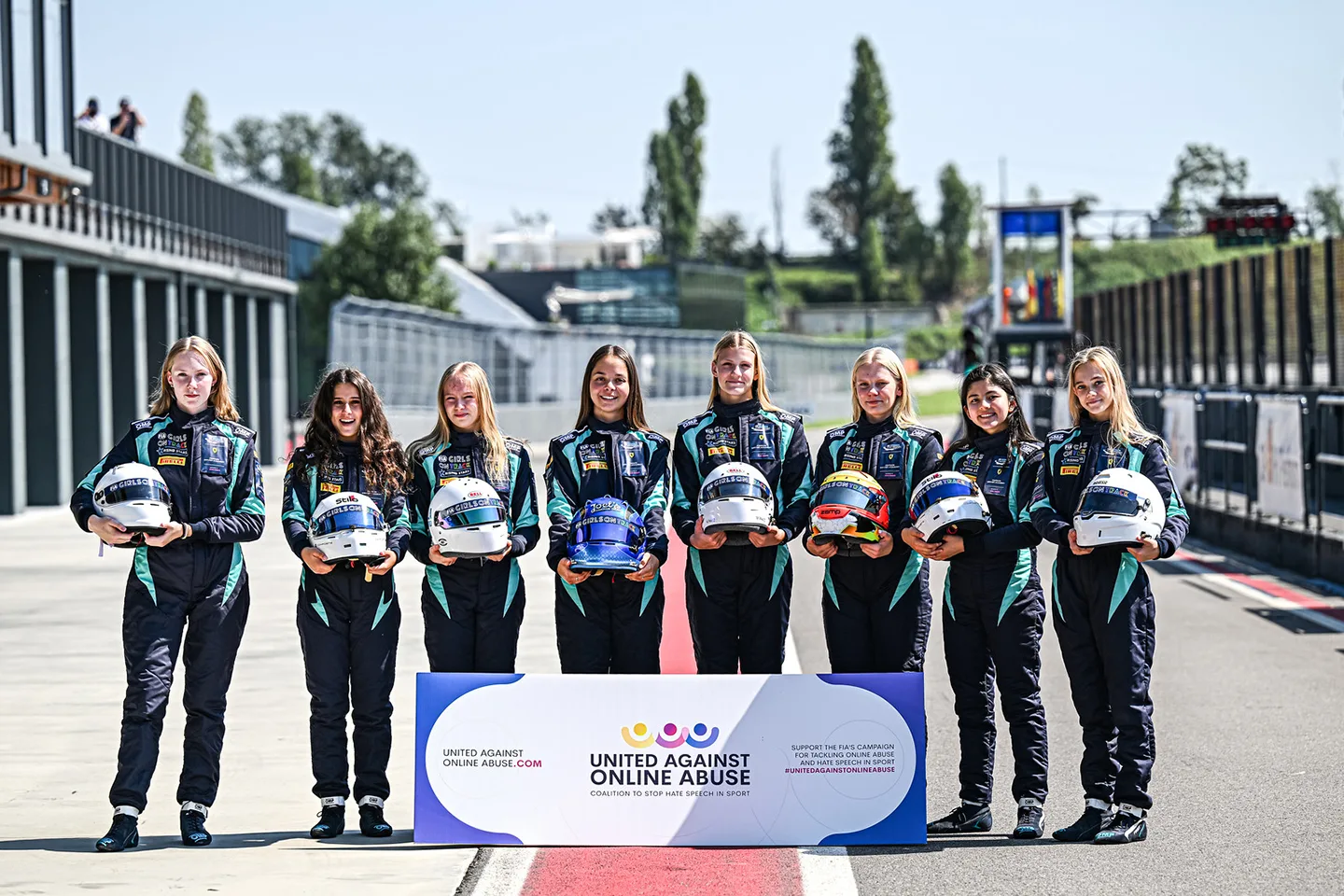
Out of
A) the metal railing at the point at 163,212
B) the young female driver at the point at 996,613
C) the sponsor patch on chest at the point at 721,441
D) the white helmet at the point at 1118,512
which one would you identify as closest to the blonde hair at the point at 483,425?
the sponsor patch on chest at the point at 721,441

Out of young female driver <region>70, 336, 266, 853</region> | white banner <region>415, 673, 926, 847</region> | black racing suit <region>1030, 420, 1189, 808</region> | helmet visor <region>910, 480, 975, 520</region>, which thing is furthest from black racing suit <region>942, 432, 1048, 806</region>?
young female driver <region>70, 336, 266, 853</region>

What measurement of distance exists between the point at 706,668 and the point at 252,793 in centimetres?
217

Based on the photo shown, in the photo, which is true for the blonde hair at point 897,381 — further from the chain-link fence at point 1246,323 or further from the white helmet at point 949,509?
the chain-link fence at point 1246,323

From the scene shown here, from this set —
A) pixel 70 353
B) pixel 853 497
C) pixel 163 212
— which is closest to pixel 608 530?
pixel 853 497

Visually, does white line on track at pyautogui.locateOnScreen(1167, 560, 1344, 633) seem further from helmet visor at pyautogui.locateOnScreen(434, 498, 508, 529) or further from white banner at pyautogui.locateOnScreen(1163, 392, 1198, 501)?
helmet visor at pyautogui.locateOnScreen(434, 498, 508, 529)

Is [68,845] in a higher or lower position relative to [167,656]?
lower

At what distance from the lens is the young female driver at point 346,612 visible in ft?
23.4

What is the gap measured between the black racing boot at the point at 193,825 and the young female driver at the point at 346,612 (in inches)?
17.1

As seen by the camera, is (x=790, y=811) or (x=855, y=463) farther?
(x=855, y=463)

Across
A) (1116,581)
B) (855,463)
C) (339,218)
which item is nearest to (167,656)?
(855,463)

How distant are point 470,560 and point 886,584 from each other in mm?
1742

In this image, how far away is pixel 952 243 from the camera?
16550 cm

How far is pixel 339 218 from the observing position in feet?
319

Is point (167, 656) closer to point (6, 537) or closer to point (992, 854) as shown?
point (992, 854)
